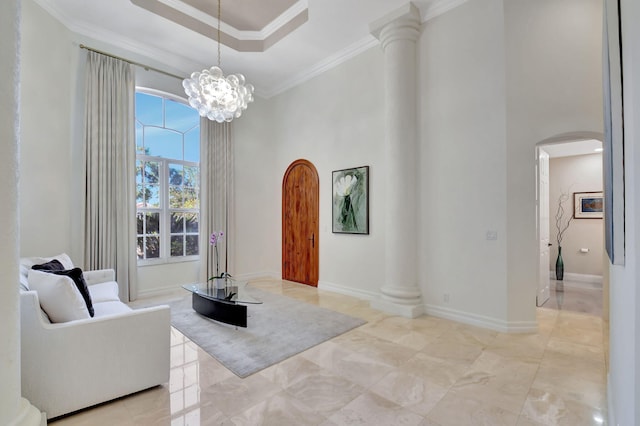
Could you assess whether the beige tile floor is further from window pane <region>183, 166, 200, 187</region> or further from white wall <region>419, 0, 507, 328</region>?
window pane <region>183, 166, 200, 187</region>

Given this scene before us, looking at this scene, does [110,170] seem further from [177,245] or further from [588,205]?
[588,205]

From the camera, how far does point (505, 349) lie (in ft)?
9.99

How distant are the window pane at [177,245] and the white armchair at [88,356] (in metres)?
3.34

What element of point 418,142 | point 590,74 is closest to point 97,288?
point 418,142

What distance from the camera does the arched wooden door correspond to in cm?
585

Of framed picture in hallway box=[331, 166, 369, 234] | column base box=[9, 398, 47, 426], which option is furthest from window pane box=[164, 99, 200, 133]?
column base box=[9, 398, 47, 426]

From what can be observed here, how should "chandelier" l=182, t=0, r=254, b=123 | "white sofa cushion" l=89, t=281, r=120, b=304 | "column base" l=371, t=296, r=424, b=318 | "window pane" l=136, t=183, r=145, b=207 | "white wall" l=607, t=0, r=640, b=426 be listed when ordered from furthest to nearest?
"window pane" l=136, t=183, r=145, b=207 → "column base" l=371, t=296, r=424, b=318 → "chandelier" l=182, t=0, r=254, b=123 → "white sofa cushion" l=89, t=281, r=120, b=304 → "white wall" l=607, t=0, r=640, b=426

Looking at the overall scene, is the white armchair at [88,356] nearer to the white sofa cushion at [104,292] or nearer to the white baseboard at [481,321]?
the white sofa cushion at [104,292]

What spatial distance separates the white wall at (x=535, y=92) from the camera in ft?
10.7

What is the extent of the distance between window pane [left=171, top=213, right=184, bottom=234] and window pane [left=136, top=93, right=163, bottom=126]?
1680 millimetres

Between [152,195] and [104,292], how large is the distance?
228 centimetres

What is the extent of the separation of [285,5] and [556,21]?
11.6ft

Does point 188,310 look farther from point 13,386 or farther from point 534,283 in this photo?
point 534,283

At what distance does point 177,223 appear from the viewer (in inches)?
217
